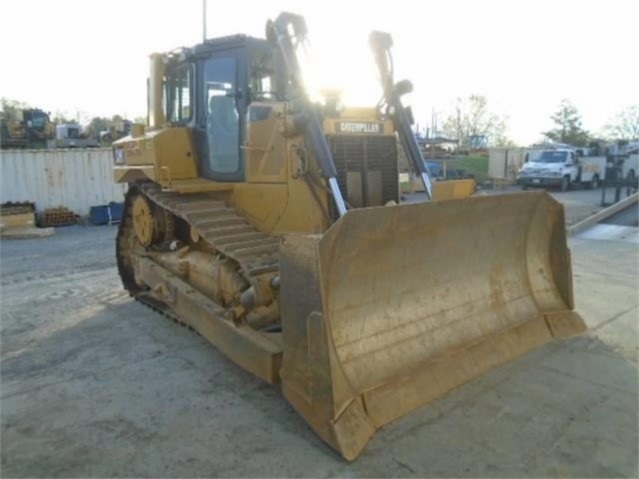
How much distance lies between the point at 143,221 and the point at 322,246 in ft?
11.2

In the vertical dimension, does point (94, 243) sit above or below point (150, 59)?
below

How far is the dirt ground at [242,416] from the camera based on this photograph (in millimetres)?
2855

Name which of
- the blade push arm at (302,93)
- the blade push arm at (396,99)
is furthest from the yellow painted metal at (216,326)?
the blade push arm at (396,99)

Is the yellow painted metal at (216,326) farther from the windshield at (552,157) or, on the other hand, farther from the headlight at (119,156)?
the windshield at (552,157)

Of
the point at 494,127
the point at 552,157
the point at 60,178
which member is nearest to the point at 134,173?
the point at 60,178

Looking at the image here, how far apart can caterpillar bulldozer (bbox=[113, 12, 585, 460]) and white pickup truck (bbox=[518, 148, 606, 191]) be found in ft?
67.2

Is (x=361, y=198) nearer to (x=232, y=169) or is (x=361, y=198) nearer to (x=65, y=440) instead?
(x=232, y=169)

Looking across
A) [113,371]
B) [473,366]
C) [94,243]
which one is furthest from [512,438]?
[94,243]

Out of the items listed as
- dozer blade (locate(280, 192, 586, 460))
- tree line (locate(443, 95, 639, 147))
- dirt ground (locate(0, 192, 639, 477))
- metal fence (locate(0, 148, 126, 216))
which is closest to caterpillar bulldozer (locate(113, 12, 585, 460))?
dozer blade (locate(280, 192, 586, 460))

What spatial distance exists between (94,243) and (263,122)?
7637 mm

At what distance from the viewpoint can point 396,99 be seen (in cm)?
504

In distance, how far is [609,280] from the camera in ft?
22.8

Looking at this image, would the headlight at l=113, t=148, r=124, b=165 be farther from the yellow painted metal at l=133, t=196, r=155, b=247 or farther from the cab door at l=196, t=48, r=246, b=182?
the cab door at l=196, t=48, r=246, b=182

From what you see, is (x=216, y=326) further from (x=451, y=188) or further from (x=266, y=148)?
(x=451, y=188)
